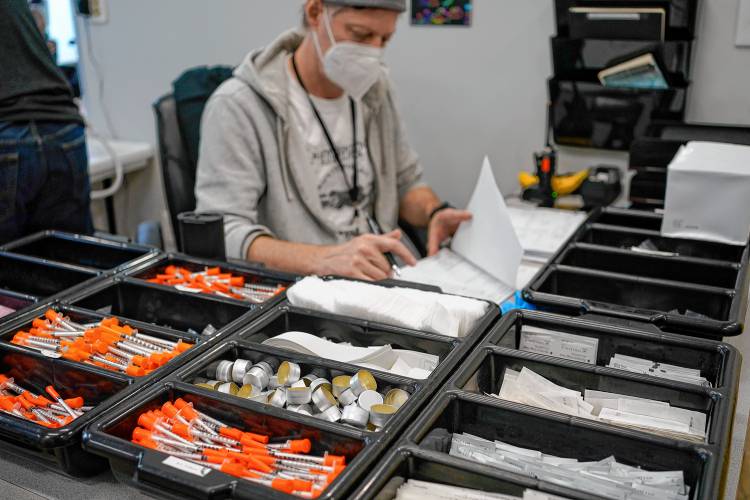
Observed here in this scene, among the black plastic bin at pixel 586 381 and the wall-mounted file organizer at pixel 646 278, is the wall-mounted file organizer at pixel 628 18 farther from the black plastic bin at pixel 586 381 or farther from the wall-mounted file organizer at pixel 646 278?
the black plastic bin at pixel 586 381

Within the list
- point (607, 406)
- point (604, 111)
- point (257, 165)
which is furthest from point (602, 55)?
point (607, 406)

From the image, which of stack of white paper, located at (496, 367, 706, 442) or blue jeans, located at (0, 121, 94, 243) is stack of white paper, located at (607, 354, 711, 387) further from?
blue jeans, located at (0, 121, 94, 243)

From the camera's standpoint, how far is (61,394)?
94 cm

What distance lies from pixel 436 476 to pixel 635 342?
39cm

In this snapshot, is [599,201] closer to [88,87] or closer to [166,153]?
[166,153]

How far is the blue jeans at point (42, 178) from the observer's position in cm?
153

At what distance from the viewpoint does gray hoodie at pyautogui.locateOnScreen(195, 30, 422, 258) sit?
175 centimetres

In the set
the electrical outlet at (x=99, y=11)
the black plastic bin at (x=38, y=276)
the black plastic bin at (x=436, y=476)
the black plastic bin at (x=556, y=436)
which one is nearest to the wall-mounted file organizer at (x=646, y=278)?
the black plastic bin at (x=556, y=436)

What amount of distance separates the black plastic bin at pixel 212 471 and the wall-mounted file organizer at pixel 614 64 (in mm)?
1476

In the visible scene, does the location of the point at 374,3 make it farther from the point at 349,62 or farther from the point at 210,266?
the point at 210,266

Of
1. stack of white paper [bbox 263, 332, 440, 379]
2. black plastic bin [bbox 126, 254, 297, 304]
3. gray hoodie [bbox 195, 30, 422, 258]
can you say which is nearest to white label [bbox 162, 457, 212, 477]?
stack of white paper [bbox 263, 332, 440, 379]

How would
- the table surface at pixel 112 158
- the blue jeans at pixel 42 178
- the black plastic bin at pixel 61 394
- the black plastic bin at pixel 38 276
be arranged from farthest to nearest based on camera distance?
the table surface at pixel 112 158 < the blue jeans at pixel 42 178 < the black plastic bin at pixel 38 276 < the black plastic bin at pixel 61 394

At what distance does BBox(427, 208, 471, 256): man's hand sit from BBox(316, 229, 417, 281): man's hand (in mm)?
223

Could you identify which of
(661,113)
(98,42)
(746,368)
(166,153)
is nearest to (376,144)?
(166,153)
